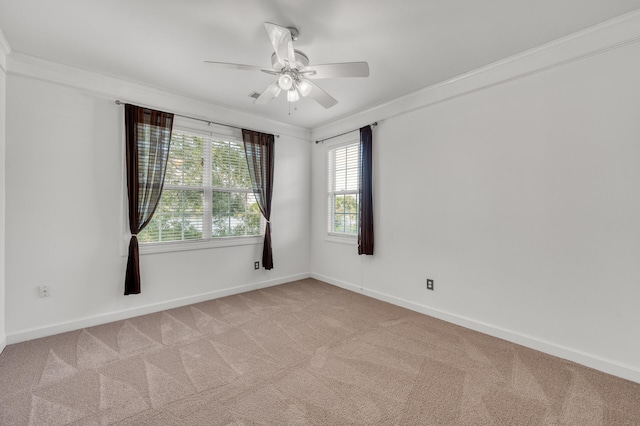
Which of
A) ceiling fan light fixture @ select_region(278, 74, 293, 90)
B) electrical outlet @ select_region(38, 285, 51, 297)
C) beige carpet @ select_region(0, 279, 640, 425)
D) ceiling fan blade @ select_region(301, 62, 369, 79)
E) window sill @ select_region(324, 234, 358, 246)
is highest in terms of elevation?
ceiling fan blade @ select_region(301, 62, 369, 79)

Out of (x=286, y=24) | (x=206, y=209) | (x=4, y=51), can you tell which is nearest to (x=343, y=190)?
(x=206, y=209)

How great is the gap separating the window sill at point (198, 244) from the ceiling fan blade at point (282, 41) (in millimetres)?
2588

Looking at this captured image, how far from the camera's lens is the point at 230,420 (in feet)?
5.51

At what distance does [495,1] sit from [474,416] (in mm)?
2726

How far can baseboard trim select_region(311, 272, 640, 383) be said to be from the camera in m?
2.14

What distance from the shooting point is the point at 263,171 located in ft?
14.0

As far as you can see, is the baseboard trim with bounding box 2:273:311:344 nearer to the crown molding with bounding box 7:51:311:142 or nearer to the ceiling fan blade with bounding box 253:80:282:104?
the crown molding with bounding box 7:51:311:142

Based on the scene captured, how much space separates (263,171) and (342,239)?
1613 mm

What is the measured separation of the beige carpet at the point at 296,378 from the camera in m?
1.73

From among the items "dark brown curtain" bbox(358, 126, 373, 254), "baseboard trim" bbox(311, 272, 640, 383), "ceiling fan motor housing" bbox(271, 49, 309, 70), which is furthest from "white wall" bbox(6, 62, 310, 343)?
"baseboard trim" bbox(311, 272, 640, 383)

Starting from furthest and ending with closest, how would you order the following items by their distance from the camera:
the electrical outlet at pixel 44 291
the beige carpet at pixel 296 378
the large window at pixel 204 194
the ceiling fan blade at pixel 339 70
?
the large window at pixel 204 194, the electrical outlet at pixel 44 291, the ceiling fan blade at pixel 339 70, the beige carpet at pixel 296 378

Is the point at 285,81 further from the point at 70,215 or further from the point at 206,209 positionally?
the point at 70,215

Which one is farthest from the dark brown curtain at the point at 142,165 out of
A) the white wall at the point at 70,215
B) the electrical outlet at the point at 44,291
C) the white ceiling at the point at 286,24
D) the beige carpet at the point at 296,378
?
the beige carpet at the point at 296,378

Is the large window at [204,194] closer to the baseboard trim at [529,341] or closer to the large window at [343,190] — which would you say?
the large window at [343,190]
